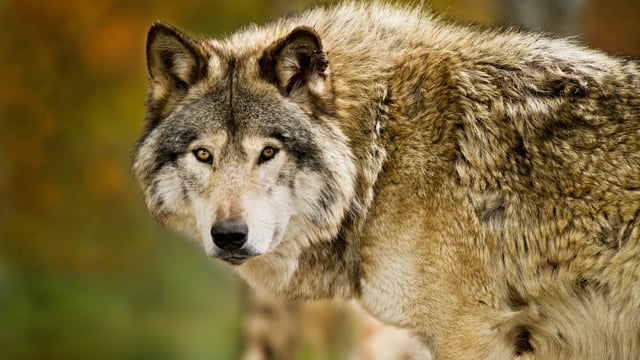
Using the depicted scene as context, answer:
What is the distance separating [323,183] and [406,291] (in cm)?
70

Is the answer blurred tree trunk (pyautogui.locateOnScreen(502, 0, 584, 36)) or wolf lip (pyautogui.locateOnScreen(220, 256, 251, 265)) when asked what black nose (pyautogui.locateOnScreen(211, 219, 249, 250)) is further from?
blurred tree trunk (pyautogui.locateOnScreen(502, 0, 584, 36))

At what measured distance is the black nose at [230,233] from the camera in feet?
15.8

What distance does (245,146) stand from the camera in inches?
197


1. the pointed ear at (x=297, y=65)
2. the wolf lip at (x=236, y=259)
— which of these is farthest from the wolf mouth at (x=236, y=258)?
the pointed ear at (x=297, y=65)

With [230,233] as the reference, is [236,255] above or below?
below

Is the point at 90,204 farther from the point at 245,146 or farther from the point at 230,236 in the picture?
the point at 230,236

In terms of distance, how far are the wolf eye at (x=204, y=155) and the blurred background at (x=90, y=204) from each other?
9064 mm

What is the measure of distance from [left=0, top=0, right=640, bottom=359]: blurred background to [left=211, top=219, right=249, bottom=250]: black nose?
9397mm

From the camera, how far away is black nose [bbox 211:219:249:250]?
15.8 ft

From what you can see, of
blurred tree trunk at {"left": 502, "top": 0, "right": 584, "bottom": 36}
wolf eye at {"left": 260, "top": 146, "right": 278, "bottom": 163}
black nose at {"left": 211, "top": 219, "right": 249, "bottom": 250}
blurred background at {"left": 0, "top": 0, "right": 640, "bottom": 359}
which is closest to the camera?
black nose at {"left": 211, "top": 219, "right": 249, "bottom": 250}

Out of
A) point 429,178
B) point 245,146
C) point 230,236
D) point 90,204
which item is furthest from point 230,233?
point 90,204

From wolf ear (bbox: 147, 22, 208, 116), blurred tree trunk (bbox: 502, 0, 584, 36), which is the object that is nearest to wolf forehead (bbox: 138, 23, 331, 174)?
wolf ear (bbox: 147, 22, 208, 116)

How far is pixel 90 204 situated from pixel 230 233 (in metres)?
13.0

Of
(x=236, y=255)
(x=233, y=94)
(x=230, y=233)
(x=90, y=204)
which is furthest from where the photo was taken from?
(x=90, y=204)
